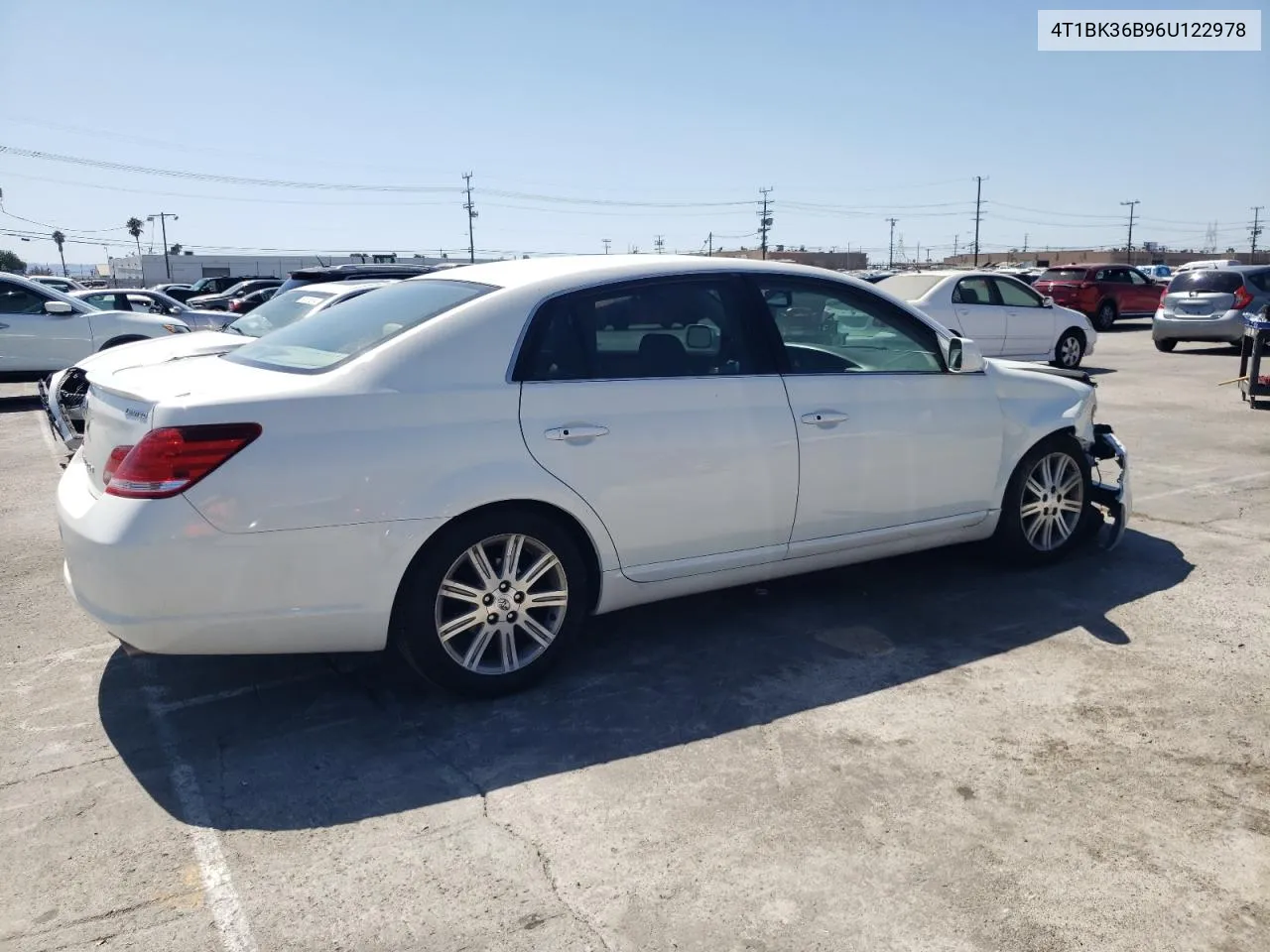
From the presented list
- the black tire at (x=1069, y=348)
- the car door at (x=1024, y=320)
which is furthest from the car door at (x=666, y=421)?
the black tire at (x=1069, y=348)

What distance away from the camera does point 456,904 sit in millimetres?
2693

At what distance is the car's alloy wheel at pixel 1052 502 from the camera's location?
5344 millimetres

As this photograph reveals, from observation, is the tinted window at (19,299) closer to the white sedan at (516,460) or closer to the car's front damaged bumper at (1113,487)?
the white sedan at (516,460)

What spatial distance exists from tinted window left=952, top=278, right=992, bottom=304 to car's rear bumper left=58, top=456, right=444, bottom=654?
1230cm

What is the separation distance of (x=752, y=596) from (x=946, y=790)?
1.95 metres

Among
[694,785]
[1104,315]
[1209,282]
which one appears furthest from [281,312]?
[1104,315]

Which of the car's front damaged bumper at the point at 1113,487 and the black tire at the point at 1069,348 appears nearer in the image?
the car's front damaged bumper at the point at 1113,487

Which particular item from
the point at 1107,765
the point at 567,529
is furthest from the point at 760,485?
the point at 1107,765

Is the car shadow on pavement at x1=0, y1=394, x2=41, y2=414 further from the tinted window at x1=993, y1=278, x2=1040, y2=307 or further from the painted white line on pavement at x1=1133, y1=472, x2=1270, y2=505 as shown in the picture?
the tinted window at x1=993, y1=278, x2=1040, y2=307

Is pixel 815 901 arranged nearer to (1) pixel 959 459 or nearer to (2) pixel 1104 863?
(2) pixel 1104 863

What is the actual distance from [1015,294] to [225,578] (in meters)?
14.0

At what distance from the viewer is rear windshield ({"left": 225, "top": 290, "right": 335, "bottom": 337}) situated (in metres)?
9.96

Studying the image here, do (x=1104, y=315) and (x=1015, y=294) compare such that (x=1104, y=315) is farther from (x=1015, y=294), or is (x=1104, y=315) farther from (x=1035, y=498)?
(x=1035, y=498)

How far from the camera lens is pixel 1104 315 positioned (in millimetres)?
25578
